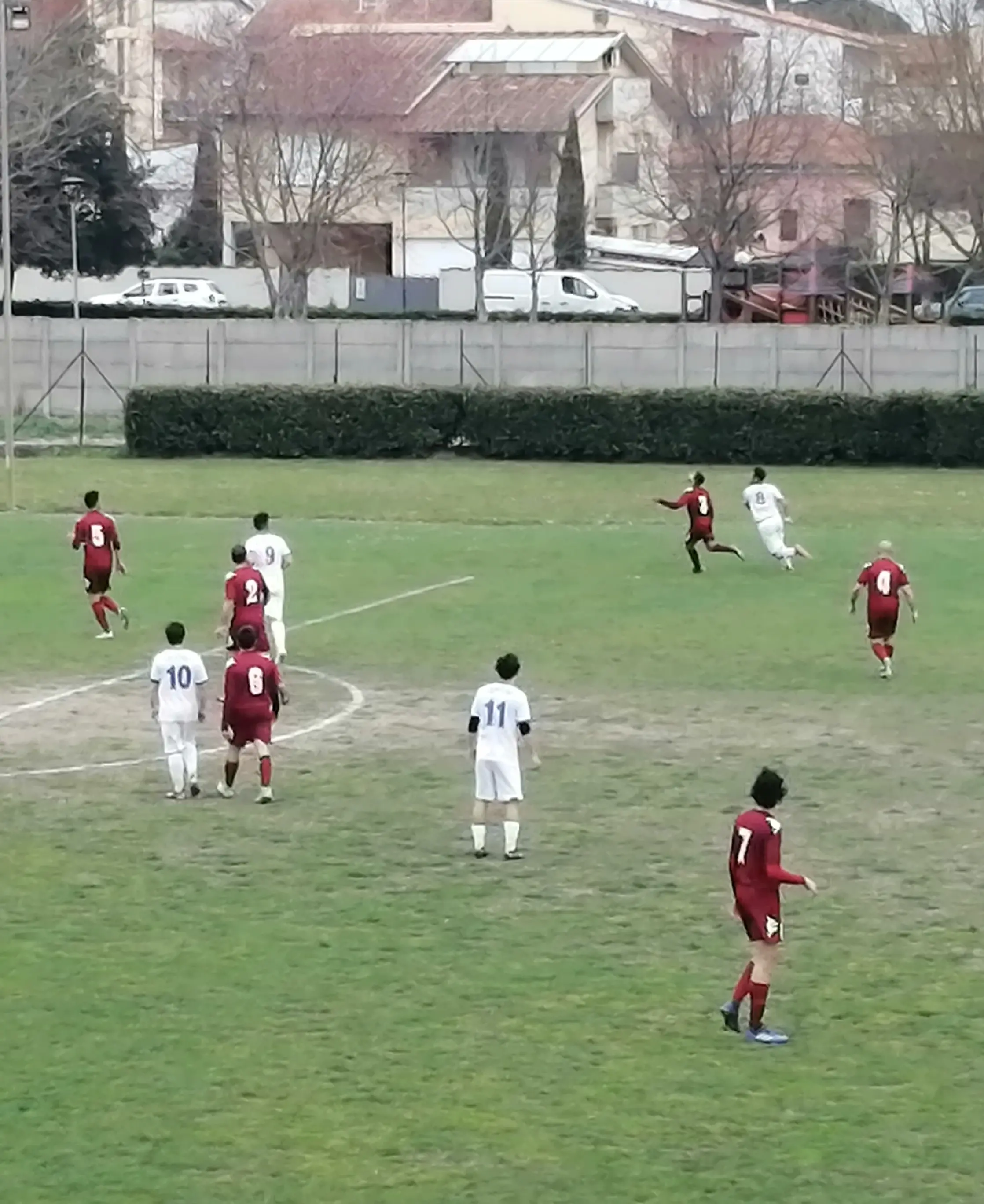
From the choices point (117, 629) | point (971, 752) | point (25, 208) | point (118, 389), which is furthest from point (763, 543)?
point (25, 208)

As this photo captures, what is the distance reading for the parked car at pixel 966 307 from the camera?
203 ft

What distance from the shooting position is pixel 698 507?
29.5 meters

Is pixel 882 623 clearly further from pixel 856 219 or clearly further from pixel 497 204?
pixel 856 219

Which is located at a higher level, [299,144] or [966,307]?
[299,144]

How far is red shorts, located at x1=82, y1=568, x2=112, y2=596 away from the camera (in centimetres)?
2441

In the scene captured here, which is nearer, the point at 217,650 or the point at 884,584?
the point at 884,584

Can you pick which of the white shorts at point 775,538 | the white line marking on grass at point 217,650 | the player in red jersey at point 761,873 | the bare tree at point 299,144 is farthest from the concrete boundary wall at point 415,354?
the player in red jersey at point 761,873

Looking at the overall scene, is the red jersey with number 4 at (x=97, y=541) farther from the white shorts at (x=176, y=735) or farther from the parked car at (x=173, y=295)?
the parked car at (x=173, y=295)

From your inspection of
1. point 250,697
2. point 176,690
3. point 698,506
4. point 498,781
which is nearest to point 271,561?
point 176,690

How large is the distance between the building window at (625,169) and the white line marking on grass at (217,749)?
60099 mm

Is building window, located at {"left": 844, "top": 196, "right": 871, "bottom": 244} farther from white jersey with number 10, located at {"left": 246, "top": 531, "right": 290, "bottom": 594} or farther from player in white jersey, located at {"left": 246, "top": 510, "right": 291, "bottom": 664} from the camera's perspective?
white jersey with number 10, located at {"left": 246, "top": 531, "right": 290, "bottom": 594}

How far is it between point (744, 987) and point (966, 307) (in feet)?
192

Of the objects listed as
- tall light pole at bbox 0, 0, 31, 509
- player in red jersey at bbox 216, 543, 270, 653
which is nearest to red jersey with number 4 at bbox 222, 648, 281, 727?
player in red jersey at bbox 216, 543, 270, 653

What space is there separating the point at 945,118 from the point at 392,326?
70.3ft
